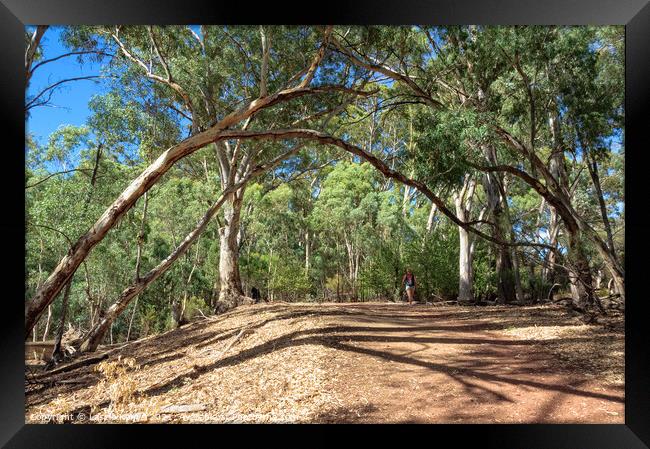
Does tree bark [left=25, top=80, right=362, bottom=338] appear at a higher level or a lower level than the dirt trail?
higher

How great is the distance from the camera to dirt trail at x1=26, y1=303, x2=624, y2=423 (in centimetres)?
319

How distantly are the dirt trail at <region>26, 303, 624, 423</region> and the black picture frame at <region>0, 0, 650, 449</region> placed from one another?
161 mm

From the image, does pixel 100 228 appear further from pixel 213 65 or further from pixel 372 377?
pixel 213 65

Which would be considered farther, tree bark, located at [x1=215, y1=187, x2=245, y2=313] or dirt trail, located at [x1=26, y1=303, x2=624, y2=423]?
tree bark, located at [x1=215, y1=187, x2=245, y2=313]

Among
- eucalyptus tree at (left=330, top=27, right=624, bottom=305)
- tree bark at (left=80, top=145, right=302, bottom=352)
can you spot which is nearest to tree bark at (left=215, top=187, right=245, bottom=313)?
tree bark at (left=80, top=145, right=302, bottom=352)

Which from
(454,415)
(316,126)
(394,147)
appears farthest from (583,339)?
(394,147)

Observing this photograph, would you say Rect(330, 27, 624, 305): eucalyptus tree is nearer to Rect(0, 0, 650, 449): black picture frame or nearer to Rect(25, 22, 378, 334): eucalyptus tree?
Rect(25, 22, 378, 334): eucalyptus tree
